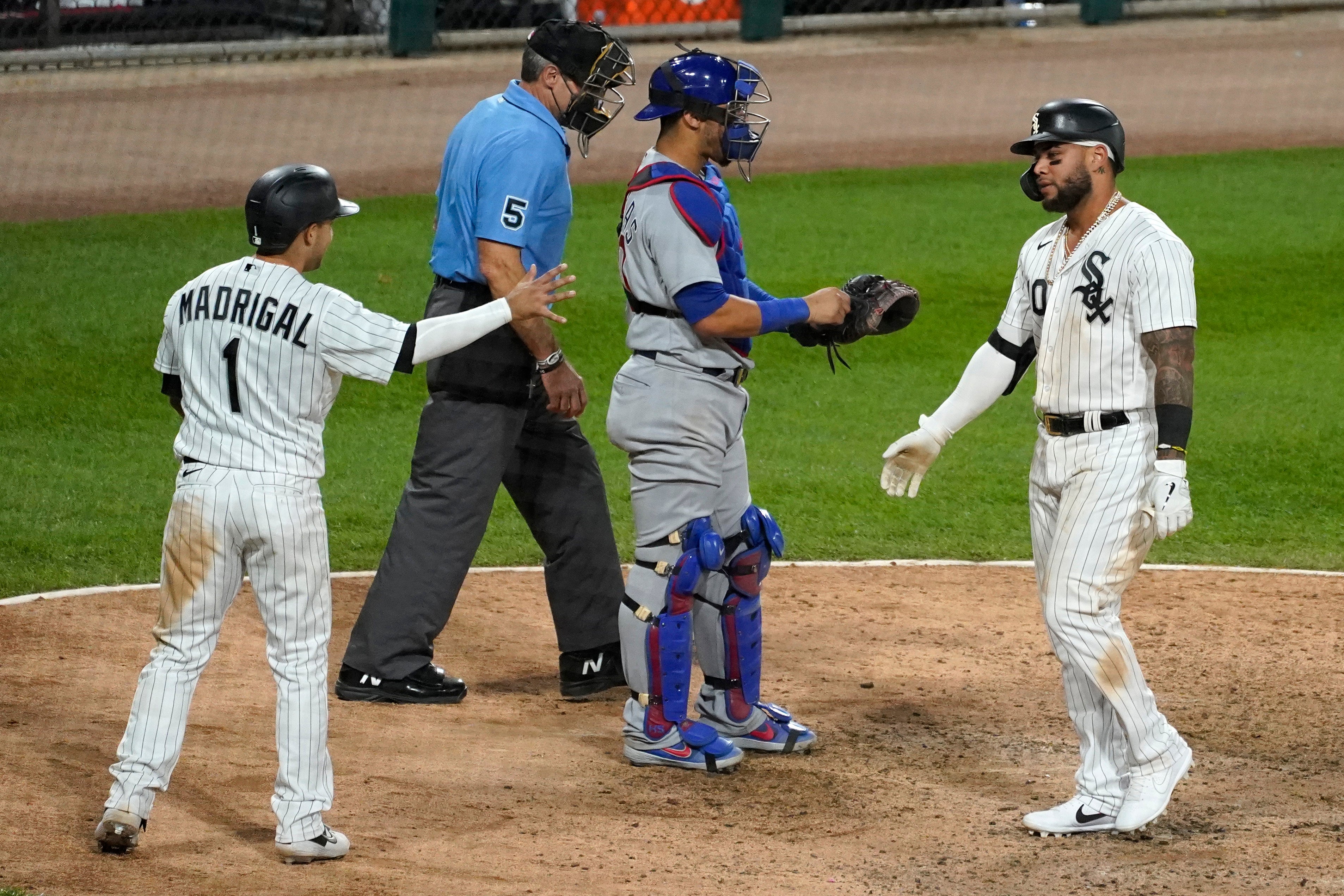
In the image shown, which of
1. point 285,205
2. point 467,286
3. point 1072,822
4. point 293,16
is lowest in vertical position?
point 1072,822

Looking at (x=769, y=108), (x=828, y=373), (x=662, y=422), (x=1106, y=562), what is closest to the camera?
(x=1106, y=562)

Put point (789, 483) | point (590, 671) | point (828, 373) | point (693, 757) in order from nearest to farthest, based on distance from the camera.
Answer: point (693, 757), point (590, 671), point (789, 483), point (828, 373)

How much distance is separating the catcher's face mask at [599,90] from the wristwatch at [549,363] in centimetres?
64

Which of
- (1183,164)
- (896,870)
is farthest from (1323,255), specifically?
(896,870)

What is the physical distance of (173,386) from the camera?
452cm

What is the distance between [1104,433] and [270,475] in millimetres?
2093

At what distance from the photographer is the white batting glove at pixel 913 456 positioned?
508cm

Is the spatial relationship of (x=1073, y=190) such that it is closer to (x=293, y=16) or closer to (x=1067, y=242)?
(x=1067, y=242)

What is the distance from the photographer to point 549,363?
5.54 metres

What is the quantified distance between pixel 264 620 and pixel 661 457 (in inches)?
50.6

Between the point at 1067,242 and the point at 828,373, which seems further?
the point at 828,373

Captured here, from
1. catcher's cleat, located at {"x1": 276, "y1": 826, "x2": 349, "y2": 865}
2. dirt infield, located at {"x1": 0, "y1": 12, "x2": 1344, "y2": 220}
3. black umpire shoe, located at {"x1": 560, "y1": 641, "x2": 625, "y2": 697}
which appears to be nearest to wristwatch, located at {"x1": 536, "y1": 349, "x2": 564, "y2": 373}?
black umpire shoe, located at {"x1": 560, "y1": 641, "x2": 625, "y2": 697}

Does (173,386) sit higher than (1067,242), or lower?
lower

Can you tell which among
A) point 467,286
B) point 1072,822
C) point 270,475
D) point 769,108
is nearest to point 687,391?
point 467,286
